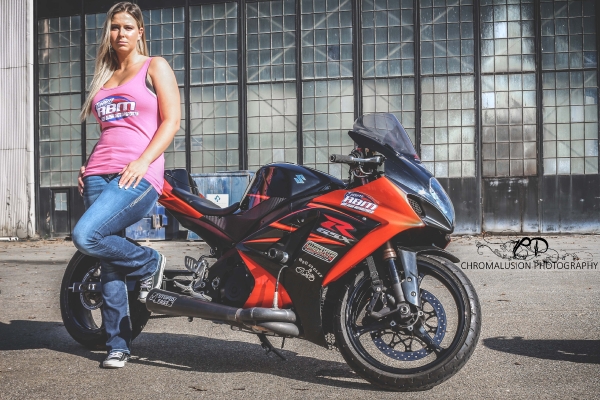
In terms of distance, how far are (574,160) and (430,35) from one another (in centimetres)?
467

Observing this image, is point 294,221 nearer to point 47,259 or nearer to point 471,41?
point 47,259

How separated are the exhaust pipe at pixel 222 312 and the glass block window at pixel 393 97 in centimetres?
1447

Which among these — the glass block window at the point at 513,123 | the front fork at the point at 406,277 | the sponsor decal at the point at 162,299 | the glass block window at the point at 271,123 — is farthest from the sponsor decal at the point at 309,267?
the glass block window at the point at 271,123

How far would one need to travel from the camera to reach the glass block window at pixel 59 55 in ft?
66.1

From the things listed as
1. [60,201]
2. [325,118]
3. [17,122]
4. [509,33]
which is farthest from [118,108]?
[17,122]

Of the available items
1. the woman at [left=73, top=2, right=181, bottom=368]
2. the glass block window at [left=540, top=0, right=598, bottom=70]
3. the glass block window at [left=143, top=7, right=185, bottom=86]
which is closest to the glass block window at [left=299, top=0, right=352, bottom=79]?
the glass block window at [left=143, top=7, right=185, bottom=86]

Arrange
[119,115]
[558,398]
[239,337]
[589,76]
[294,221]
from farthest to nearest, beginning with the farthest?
[589,76] → [239,337] → [119,115] → [294,221] → [558,398]

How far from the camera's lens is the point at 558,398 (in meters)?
3.62

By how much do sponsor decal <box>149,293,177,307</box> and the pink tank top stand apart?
653mm

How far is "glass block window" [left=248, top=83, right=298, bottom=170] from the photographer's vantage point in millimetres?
18938

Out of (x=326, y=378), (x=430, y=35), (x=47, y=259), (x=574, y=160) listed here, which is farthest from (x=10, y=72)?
(x=326, y=378)

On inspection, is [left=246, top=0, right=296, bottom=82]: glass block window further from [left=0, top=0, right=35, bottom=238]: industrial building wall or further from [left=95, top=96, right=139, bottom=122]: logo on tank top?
[left=95, top=96, right=139, bottom=122]: logo on tank top

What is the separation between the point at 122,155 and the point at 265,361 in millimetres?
1553

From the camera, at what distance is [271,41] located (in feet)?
62.3
